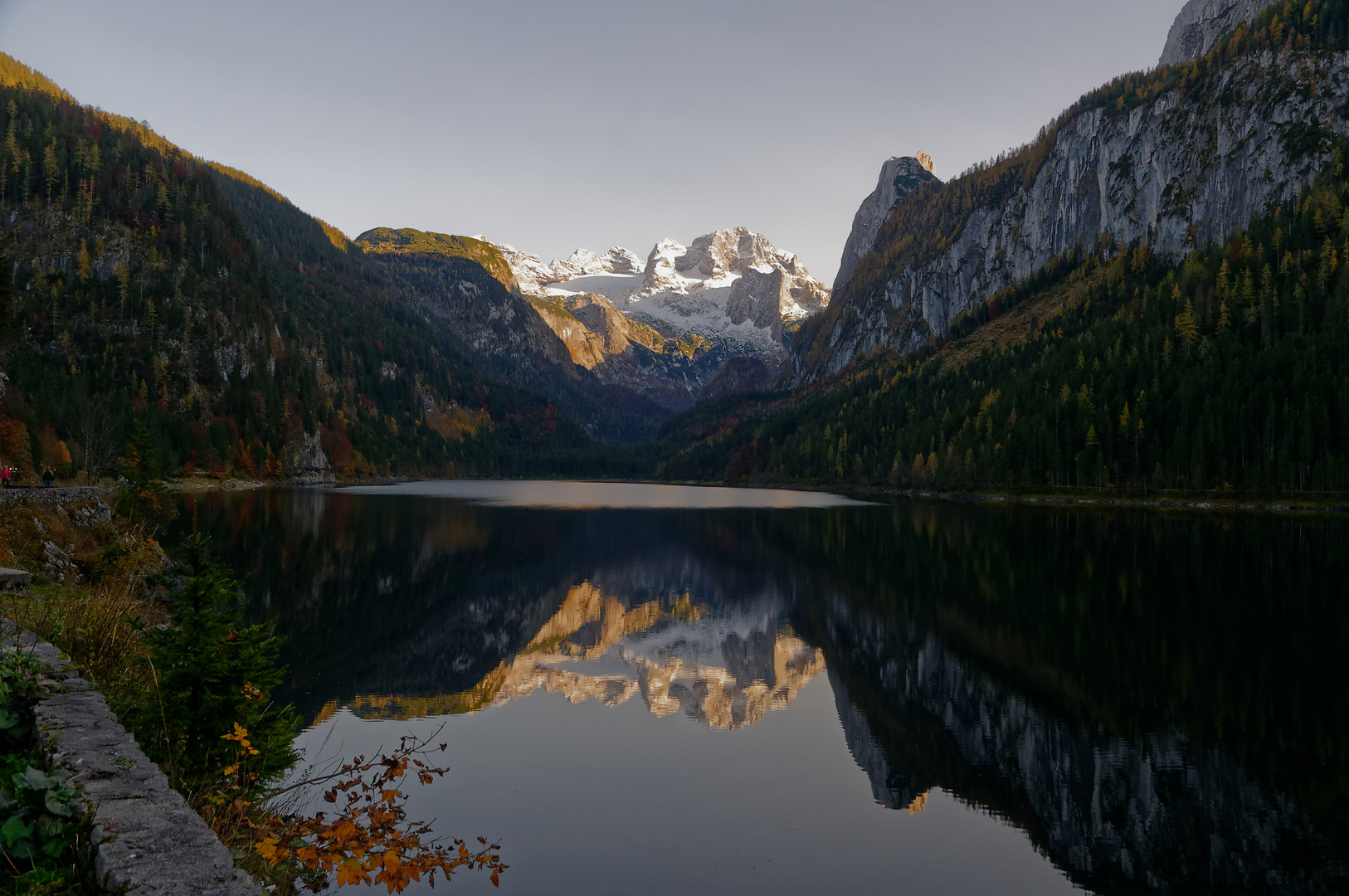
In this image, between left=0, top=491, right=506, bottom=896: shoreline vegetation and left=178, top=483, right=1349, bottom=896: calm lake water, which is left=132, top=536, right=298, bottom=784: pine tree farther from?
left=178, top=483, right=1349, bottom=896: calm lake water

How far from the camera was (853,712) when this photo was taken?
23.5 m

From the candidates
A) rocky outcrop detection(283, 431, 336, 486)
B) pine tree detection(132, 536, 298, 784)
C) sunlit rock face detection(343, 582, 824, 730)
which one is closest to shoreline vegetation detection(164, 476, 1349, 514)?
rocky outcrop detection(283, 431, 336, 486)

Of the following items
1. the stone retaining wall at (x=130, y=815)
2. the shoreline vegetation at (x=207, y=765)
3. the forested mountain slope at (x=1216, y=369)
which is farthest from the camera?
the forested mountain slope at (x=1216, y=369)

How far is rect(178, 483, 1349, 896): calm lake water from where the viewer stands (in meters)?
14.2

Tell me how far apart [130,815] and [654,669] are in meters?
22.8

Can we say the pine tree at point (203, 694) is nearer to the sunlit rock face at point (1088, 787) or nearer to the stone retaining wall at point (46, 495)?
the sunlit rock face at point (1088, 787)

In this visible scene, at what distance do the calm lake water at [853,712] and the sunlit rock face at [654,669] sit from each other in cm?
16

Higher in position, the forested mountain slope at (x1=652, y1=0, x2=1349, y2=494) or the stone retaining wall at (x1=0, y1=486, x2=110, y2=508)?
the forested mountain slope at (x1=652, y1=0, x2=1349, y2=494)

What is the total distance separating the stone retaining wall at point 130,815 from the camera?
673 cm

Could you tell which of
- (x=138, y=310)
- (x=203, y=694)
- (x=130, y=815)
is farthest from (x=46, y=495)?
(x=138, y=310)

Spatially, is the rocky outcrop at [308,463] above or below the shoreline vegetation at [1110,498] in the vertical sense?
below

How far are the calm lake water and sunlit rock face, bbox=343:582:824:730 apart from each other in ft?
0.53

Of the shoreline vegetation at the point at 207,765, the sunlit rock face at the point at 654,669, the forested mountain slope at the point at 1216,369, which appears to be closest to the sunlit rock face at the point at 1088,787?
the sunlit rock face at the point at 654,669

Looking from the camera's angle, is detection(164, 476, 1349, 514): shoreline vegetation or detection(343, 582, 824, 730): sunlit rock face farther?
detection(164, 476, 1349, 514): shoreline vegetation
